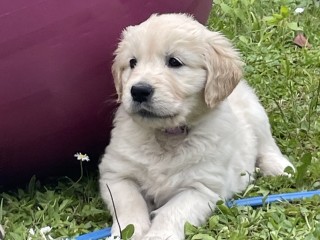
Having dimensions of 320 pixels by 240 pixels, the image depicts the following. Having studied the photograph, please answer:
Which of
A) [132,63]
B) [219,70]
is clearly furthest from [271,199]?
[132,63]

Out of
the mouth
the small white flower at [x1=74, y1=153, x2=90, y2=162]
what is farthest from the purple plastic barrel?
the mouth

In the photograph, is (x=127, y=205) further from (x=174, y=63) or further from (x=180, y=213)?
(x=174, y=63)

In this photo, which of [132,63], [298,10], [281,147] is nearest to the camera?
[132,63]

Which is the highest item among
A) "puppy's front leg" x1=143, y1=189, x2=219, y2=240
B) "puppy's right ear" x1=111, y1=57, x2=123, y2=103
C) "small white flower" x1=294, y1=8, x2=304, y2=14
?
"puppy's right ear" x1=111, y1=57, x2=123, y2=103

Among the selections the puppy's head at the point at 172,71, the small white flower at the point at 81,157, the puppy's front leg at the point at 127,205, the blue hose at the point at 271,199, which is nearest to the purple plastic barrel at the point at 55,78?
the small white flower at the point at 81,157

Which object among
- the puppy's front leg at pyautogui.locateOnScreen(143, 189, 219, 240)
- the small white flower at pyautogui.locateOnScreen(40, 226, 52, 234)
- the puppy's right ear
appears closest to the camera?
the puppy's front leg at pyautogui.locateOnScreen(143, 189, 219, 240)

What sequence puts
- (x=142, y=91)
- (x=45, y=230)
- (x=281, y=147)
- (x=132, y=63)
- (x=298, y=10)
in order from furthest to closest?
(x=298, y=10), (x=281, y=147), (x=132, y=63), (x=45, y=230), (x=142, y=91)

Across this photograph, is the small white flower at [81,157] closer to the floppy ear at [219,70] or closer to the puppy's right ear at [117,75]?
the puppy's right ear at [117,75]

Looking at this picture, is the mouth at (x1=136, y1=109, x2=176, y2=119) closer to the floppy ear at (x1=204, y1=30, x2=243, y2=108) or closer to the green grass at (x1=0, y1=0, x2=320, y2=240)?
the floppy ear at (x1=204, y1=30, x2=243, y2=108)
